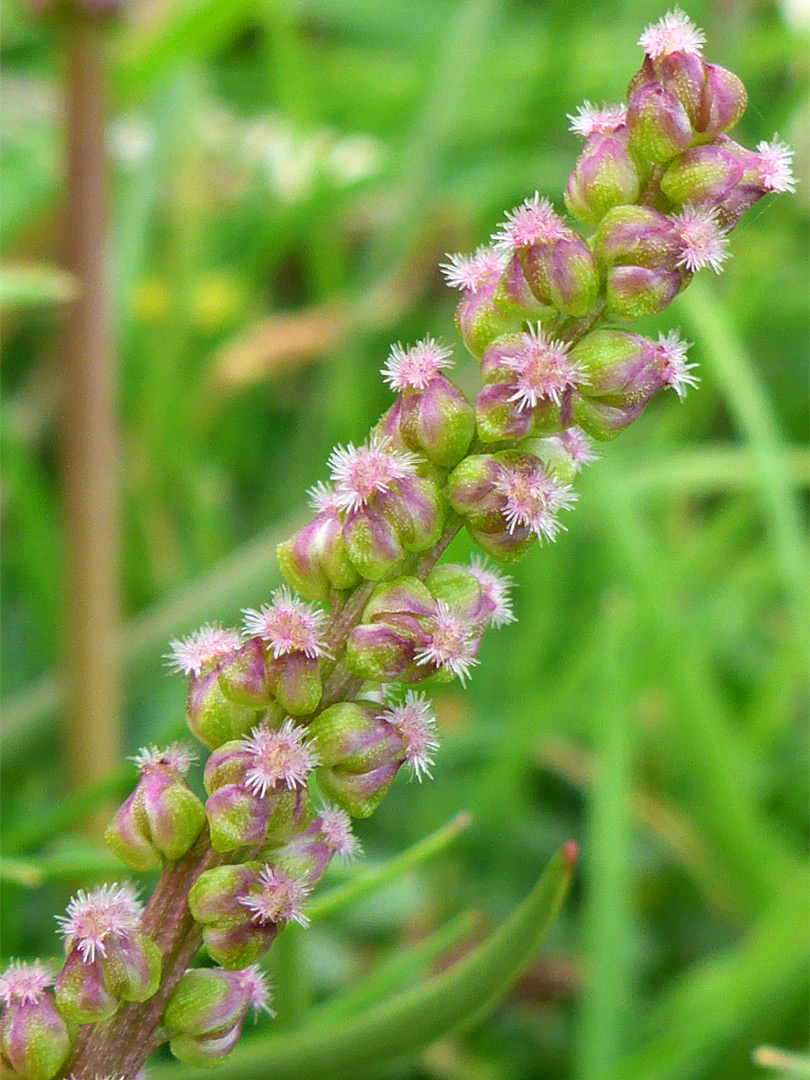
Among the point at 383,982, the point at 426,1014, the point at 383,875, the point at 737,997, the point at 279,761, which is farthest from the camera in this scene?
the point at 737,997

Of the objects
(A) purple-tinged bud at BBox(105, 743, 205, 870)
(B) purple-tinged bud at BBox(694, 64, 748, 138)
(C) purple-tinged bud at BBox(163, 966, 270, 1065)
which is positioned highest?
(B) purple-tinged bud at BBox(694, 64, 748, 138)

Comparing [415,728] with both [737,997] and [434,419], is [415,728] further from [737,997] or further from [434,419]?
[737,997]

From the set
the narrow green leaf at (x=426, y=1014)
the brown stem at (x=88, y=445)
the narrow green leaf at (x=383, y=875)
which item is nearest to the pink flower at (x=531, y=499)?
the narrow green leaf at (x=426, y=1014)

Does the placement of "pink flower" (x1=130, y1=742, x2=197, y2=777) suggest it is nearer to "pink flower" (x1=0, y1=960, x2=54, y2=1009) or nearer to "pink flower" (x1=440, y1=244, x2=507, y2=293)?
"pink flower" (x1=0, y1=960, x2=54, y2=1009)

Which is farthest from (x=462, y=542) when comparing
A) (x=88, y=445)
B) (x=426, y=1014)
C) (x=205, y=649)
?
(x=205, y=649)

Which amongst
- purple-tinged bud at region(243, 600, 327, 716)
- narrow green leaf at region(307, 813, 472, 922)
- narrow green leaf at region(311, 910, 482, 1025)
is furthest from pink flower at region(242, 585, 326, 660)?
narrow green leaf at region(311, 910, 482, 1025)

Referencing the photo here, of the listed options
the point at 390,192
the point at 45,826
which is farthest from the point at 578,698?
the point at 390,192

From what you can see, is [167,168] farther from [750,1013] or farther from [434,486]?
[434,486]

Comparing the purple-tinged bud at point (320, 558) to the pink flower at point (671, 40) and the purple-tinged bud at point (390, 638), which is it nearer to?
the purple-tinged bud at point (390, 638)
